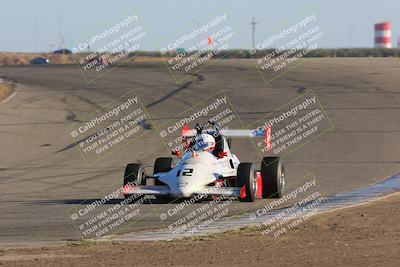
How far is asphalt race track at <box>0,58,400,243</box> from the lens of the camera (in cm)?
1822

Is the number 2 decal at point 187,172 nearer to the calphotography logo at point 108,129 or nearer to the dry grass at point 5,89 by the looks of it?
the calphotography logo at point 108,129

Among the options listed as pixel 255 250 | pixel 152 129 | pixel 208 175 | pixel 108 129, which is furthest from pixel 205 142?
pixel 108 129

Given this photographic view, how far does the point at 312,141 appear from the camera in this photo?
27406mm

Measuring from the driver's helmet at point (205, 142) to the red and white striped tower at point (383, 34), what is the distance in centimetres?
11295

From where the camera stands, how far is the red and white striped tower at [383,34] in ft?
419

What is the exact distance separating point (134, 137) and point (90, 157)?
304 centimetres

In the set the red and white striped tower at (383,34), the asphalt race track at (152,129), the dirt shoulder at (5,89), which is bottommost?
the red and white striped tower at (383,34)

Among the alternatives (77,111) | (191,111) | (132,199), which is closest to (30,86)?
(77,111)

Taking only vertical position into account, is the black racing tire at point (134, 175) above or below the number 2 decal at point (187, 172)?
above

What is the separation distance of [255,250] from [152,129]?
18.7m

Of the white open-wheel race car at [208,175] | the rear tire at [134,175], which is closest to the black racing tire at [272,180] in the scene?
the white open-wheel race car at [208,175]

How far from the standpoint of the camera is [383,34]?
12862cm

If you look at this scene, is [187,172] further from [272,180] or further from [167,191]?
[272,180]

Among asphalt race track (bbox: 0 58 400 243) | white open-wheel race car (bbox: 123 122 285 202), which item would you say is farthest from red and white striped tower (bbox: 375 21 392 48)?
white open-wheel race car (bbox: 123 122 285 202)
